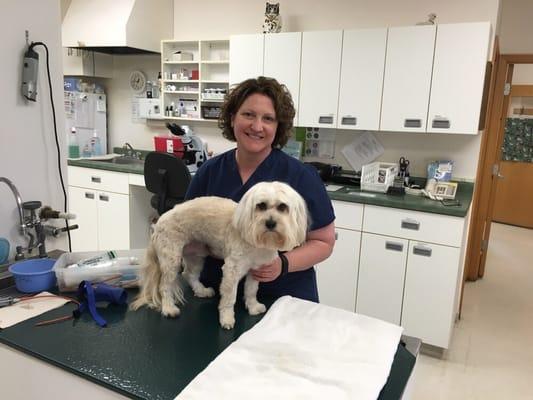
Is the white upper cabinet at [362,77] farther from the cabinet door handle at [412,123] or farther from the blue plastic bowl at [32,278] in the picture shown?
the blue plastic bowl at [32,278]

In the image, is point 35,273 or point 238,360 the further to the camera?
point 35,273

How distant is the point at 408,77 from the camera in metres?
2.83

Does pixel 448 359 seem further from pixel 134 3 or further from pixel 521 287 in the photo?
pixel 134 3

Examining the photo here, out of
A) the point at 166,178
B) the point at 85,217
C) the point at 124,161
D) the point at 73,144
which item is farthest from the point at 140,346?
the point at 73,144

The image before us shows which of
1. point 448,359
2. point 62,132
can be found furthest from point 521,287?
point 62,132

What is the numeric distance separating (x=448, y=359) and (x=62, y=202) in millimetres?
2468

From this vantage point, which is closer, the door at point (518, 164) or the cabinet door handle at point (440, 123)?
the cabinet door handle at point (440, 123)

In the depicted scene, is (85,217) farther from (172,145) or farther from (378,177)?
(378,177)

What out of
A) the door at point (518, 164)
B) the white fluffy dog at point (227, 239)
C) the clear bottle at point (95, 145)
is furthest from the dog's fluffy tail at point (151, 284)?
the door at point (518, 164)

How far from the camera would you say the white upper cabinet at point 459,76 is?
262 centimetres

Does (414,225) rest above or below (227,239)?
below

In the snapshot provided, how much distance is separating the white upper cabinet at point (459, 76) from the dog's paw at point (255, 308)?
2.05 meters

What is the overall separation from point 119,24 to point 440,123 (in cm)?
276

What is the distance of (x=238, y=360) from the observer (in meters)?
0.96
